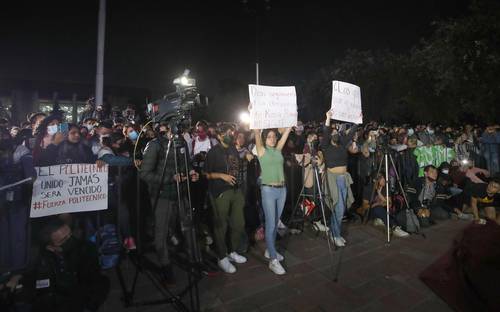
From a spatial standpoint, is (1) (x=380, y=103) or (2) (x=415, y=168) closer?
(2) (x=415, y=168)

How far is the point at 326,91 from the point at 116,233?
35.7 metres

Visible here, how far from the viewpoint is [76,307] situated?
3406mm

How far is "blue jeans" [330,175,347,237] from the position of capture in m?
5.27

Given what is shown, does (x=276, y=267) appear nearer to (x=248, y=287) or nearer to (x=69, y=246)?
(x=248, y=287)

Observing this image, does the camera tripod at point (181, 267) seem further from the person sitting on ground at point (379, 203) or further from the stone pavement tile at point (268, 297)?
the person sitting on ground at point (379, 203)

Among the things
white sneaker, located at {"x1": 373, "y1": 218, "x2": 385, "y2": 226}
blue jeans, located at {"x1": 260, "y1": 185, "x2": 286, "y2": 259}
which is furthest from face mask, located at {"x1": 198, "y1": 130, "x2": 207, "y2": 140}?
white sneaker, located at {"x1": 373, "y1": 218, "x2": 385, "y2": 226}

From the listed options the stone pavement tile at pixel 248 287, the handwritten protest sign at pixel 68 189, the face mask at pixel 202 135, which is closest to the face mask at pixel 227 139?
the handwritten protest sign at pixel 68 189

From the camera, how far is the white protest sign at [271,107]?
4180 millimetres

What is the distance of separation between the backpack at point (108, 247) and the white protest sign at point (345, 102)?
3.85 m

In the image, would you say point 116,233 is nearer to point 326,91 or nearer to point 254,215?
point 254,215

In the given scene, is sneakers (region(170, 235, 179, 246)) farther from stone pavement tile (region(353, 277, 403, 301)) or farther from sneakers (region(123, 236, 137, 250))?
stone pavement tile (region(353, 277, 403, 301))

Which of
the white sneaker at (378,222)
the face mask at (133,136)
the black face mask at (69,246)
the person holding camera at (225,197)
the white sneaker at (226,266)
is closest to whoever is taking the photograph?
the black face mask at (69,246)

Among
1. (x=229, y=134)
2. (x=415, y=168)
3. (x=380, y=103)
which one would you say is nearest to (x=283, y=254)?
(x=229, y=134)

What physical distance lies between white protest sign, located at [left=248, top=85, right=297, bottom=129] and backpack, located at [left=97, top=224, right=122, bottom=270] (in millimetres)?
2719
